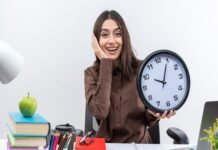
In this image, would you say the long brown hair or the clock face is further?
the long brown hair

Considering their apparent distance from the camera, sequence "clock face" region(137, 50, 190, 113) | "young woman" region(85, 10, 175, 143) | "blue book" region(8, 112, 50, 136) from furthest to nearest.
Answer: "young woman" region(85, 10, 175, 143) → "clock face" region(137, 50, 190, 113) → "blue book" region(8, 112, 50, 136)

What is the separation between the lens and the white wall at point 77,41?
2469 millimetres

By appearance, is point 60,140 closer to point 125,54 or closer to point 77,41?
point 125,54

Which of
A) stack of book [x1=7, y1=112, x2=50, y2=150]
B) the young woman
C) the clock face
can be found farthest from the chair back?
stack of book [x1=7, y1=112, x2=50, y2=150]

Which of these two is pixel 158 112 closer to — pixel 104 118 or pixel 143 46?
pixel 104 118

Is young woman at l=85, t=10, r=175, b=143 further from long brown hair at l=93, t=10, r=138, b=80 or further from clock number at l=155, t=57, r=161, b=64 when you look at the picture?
clock number at l=155, t=57, r=161, b=64

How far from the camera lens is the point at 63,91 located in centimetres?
252

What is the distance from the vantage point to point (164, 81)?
1434 mm

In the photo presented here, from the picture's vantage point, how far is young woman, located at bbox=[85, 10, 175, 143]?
1705mm

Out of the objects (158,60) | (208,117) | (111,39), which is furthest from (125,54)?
(208,117)

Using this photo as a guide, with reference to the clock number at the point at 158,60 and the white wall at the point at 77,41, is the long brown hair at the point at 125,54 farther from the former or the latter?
the white wall at the point at 77,41

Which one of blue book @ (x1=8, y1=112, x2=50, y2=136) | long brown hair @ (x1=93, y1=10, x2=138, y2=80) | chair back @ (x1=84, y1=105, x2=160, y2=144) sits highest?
long brown hair @ (x1=93, y1=10, x2=138, y2=80)

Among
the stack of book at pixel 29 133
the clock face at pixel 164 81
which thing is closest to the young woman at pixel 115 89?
the clock face at pixel 164 81

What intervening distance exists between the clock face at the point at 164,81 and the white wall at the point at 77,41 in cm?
111
